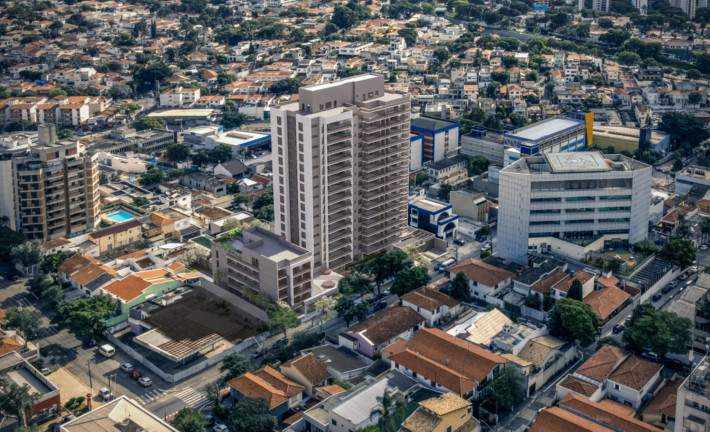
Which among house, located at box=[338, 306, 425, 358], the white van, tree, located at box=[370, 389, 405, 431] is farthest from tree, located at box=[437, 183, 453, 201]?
the white van

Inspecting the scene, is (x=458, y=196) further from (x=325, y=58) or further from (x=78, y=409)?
(x=325, y=58)

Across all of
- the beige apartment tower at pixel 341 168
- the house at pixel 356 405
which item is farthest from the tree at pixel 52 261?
the house at pixel 356 405

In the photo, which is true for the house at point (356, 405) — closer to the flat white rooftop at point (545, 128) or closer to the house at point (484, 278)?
the house at point (484, 278)

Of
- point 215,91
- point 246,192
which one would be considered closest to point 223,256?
point 246,192

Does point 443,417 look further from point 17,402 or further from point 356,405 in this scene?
point 17,402

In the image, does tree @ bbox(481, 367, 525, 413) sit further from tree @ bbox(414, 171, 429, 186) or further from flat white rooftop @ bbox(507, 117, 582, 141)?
flat white rooftop @ bbox(507, 117, 582, 141)

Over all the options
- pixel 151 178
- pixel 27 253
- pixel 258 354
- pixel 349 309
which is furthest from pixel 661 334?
pixel 151 178

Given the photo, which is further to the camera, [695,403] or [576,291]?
[576,291]
